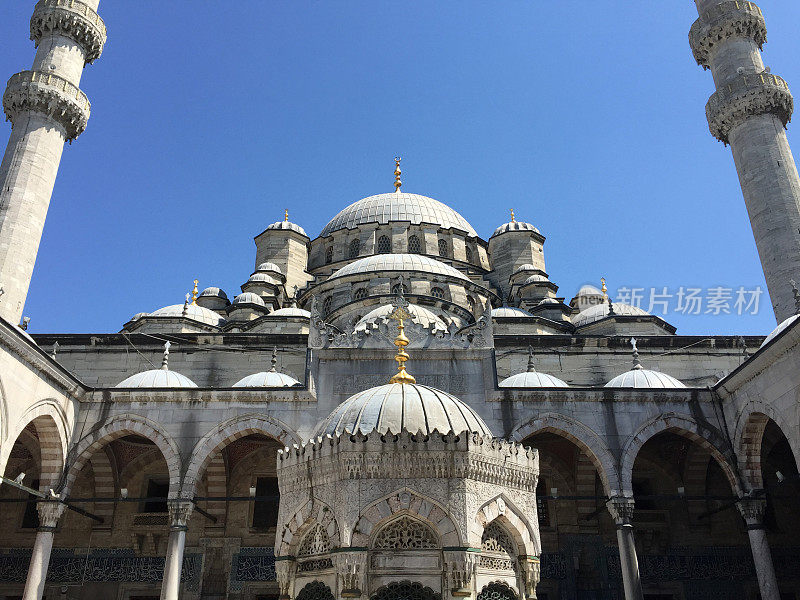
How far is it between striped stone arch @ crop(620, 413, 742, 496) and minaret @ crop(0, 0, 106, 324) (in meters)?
12.1

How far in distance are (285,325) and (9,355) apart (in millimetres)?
9215

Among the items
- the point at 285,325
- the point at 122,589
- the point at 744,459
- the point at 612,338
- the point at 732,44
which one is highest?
the point at 732,44

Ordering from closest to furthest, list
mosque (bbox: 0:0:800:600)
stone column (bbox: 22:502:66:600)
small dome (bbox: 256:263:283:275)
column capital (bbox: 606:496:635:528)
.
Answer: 1. mosque (bbox: 0:0:800:600)
2. stone column (bbox: 22:502:66:600)
3. column capital (bbox: 606:496:635:528)
4. small dome (bbox: 256:263:283:275)

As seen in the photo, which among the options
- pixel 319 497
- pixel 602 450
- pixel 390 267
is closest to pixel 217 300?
pixel 390 267

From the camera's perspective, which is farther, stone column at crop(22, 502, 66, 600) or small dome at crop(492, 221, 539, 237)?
small dome at crop(492, 221, 539, 237)

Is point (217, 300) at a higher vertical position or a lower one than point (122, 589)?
higher

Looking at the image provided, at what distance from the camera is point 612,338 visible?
56.6ft

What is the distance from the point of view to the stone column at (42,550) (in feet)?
36.1

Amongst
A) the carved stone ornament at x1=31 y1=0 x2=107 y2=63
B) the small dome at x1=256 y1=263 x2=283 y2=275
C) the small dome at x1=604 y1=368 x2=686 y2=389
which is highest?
the carved stone ornament at x1=31 y1=0 x2=107 y2=63

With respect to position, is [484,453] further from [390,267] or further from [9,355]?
[390,267]

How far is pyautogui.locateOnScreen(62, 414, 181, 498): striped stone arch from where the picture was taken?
11.9 metres

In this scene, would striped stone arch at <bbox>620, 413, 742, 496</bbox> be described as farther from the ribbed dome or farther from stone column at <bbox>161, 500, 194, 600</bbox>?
the ribbed dome

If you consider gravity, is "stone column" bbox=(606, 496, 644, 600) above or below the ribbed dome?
below

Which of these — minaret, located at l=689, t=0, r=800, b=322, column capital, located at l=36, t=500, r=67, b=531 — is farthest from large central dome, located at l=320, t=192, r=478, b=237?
column capital, located at l=36, t=500, r=67, b=531
